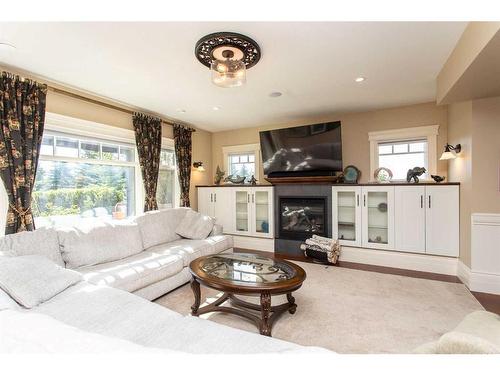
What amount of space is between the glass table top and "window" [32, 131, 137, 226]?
197 cm

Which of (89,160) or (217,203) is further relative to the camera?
(217,203)

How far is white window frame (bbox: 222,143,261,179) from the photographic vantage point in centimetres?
520

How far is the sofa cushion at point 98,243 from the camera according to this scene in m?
2.36

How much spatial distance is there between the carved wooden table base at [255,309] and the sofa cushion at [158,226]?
1254mm

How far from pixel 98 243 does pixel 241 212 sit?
2.75 meters

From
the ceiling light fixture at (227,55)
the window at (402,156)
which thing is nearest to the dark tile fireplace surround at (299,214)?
the window at (402,156)

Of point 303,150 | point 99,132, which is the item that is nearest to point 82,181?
point 99,132

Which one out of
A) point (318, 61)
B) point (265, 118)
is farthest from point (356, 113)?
point (318, 61)

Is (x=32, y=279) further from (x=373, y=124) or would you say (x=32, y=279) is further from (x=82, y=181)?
(x=373, y=124)

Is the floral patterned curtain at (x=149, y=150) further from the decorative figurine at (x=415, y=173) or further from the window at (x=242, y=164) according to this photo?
the decorative figurine at (x=415, y=173)

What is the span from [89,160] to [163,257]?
179 centimetres

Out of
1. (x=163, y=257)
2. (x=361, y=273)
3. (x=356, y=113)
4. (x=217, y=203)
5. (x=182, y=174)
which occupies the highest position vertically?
(x=356, y=113)
